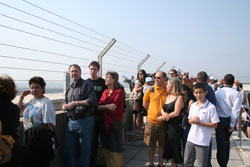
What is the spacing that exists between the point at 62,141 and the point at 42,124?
0.84m

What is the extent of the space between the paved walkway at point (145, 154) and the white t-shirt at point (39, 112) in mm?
2045

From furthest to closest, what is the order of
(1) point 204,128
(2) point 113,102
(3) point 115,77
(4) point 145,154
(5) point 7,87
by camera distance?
(4) point 145,154 → (3) point 115,77 → (2) point 113,102 → (1) point 204,128 → (5) point 7,87

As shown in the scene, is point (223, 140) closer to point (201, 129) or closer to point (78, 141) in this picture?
point (201, 129)

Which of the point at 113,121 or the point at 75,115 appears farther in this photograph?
the point at 113,121

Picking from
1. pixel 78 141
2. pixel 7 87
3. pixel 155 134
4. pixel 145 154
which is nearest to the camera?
pixel 7 87

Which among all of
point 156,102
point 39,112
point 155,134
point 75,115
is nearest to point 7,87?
point 39,112

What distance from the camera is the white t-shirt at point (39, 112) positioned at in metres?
2.69

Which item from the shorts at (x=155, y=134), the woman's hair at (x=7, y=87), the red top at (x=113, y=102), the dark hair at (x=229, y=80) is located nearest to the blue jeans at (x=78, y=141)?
the red top at (x=113, y=102)

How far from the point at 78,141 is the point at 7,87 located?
4.91ft

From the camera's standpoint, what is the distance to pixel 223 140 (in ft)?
12.0

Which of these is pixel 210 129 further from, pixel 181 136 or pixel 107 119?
pixel 107 119

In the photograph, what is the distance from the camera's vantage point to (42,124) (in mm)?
2691

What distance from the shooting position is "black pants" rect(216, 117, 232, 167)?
3.67m

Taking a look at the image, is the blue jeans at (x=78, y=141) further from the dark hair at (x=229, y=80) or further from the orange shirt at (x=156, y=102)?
the dark hair at (x=229, y=80)
